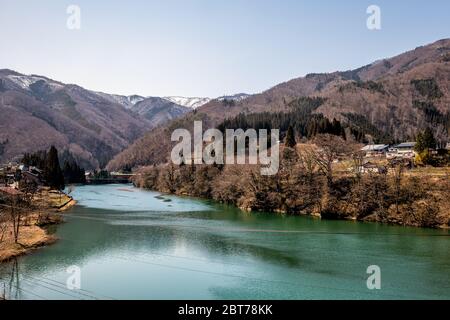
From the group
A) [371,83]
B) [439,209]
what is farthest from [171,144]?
[439,209]

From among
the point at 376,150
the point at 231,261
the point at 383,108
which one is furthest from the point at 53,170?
the point at 383,108

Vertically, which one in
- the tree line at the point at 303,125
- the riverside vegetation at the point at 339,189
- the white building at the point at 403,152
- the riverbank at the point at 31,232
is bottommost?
the riverbank at the point at 31,232

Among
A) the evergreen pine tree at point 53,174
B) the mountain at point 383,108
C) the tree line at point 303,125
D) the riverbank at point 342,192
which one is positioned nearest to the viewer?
the riverbank at point 342,192

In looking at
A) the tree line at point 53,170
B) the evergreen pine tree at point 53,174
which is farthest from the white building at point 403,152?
the tree line at point 53,170

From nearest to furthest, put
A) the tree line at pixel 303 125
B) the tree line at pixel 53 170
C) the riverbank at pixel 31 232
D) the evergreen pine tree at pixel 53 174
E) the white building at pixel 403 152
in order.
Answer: the riverbank at pixel 31 232
the white building at pixel 403 152
the evergreen pine tree at pixel 53 174
the tree line at pixel 53 170
the tree line at pixel 303 125

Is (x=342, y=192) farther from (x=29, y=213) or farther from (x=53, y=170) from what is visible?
(x=53, y=170)

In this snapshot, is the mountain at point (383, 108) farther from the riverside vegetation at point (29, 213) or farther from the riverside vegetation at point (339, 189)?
the riverside vegetation at point (29, 213)
